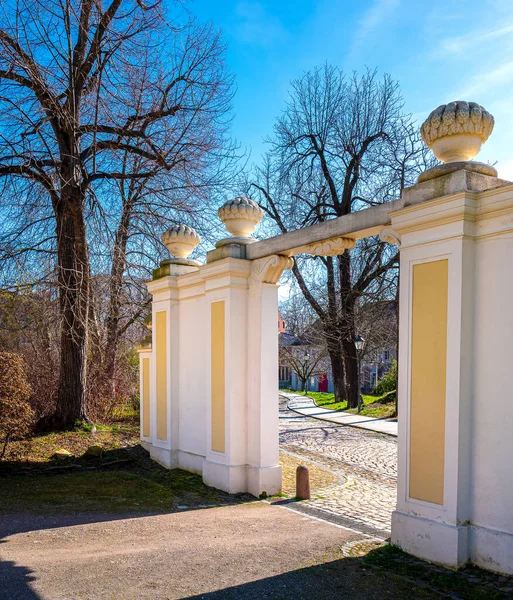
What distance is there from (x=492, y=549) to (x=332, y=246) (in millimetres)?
3537

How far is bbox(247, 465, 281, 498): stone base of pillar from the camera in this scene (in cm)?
766

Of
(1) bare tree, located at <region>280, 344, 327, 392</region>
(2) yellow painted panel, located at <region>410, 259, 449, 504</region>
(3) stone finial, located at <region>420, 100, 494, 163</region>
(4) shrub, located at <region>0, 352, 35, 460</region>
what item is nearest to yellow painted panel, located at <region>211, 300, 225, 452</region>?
(2) yellow painted panel, located at <region>410, 259, 449, 504</region>

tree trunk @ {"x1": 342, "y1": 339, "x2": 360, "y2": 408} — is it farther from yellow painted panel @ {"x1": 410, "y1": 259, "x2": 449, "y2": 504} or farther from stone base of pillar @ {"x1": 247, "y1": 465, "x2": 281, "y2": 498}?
yellow painted panel @ {"x1": 410, "y1": 259, "x2": 449, "y2": 504}

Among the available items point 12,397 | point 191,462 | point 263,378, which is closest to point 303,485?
point 263,378

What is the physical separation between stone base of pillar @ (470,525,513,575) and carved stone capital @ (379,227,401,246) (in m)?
2.65

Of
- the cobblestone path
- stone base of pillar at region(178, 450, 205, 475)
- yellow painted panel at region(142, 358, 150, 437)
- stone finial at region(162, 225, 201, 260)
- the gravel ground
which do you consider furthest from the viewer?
yellow painted panel at region(142, 358, 150, 437)

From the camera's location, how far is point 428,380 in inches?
203

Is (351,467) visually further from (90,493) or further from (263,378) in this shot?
(90,493)

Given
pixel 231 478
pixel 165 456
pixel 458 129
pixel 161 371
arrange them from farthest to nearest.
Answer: pixel 161 371 → pixel 165 456 → pixel 231 478 → pixel 458 129

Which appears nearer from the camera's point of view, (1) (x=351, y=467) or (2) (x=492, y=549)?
(2) (x=492, y=549)

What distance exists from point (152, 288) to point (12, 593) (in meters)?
6.15

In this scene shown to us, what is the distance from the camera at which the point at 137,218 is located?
45.2ft

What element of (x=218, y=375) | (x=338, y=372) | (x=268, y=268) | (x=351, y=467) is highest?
(x=268, y=268)

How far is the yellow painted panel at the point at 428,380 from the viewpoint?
5039 mm
